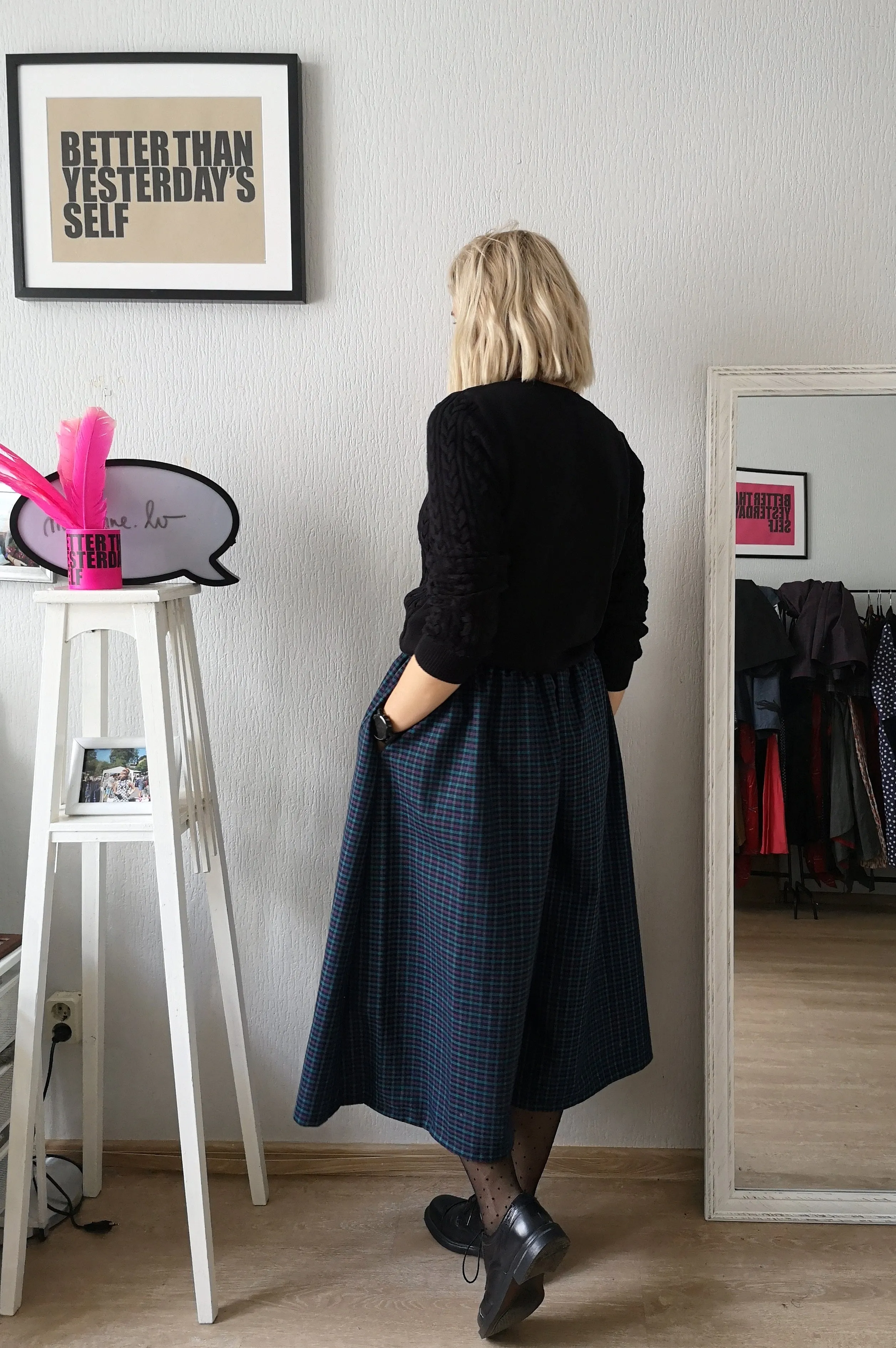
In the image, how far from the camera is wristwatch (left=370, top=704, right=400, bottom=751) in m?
1.44

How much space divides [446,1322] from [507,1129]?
33cm

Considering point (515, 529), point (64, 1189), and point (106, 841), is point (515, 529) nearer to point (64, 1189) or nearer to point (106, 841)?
point (106, 841)

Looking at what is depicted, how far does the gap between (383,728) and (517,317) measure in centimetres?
61

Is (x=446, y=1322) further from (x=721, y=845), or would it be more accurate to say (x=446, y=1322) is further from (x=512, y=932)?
(x=721, y=845)

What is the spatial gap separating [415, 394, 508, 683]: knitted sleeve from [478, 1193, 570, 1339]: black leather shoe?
777 millimetres

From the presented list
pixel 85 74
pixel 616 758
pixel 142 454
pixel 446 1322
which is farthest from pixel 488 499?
pixel 446 1322

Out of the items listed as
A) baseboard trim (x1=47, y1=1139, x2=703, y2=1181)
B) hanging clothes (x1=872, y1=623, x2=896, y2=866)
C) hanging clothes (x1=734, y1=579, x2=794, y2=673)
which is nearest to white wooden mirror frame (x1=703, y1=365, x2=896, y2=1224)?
hanging clothes (x1=734, y1=579, x2=794, y2=673)

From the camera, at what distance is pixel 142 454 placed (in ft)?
5.80

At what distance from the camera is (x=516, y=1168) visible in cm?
158

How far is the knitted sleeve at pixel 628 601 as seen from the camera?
1.55 m

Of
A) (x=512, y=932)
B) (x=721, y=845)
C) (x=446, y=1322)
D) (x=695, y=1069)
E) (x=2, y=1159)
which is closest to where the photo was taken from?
(x=512, y=932)

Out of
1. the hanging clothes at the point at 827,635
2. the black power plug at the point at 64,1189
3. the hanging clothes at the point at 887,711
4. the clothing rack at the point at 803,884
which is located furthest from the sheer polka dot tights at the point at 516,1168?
the hanging clothes at the point at 827,635

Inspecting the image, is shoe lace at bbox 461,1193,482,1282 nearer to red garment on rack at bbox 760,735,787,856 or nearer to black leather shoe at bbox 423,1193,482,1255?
black leather shoe at bbox 423,1193,482,1255

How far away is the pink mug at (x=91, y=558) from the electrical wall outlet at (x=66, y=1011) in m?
0.83
